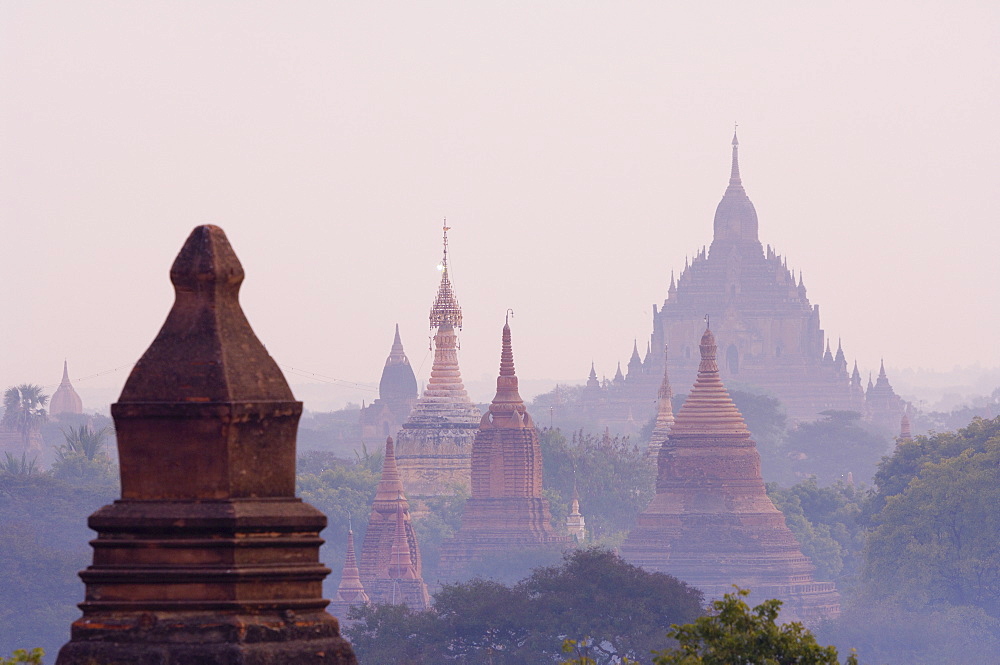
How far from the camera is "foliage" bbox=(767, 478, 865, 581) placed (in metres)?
125

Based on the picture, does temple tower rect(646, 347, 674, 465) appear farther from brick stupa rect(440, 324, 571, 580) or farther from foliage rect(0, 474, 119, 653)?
foliage rect(0, 474, 119, 653)

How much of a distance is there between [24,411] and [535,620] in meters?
120

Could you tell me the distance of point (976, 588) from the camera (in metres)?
97.0

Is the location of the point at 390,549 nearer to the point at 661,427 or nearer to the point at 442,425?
the point at 442,425

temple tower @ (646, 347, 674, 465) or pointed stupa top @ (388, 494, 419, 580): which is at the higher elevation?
temple tower @ (646, 347, 674, 465)

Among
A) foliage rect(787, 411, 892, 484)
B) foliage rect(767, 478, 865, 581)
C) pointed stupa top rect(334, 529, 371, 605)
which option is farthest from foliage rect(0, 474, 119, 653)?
foliage rect(787, 411, 892, 484)

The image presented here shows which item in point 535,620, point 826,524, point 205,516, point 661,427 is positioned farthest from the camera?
point 661,427

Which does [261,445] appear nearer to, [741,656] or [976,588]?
[741,656]

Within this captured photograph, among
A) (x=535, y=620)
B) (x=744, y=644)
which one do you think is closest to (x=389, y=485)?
(x=535, y=620)

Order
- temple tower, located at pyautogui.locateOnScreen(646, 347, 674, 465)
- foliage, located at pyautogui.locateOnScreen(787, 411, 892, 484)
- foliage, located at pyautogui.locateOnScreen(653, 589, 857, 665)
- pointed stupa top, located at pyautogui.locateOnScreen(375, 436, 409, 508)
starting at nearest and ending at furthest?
1. foliage, located at pyautogui.locateOnScreen(653, 589, 857, 665)
2. pointed stupa top, located at pyautogui.locateOnScreen(375, 436, 409, 508)
3. temple tower, located at pyautogui.locateOnScreen(646, 347, 674, 465)
4. foliage, located at pyautogui.locateOnScreen(787, 411, 892, 484)

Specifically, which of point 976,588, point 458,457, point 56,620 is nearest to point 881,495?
point 976,588

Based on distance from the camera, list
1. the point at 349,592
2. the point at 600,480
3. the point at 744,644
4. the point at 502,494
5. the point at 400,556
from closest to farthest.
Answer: the point at 744,644
the point at 349,592
the point at 400,556
the point at 502,494
the point at 600,480

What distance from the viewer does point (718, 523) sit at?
10800 cm

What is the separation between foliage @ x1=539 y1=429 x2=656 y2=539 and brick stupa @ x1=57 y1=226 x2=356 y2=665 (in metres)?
127
